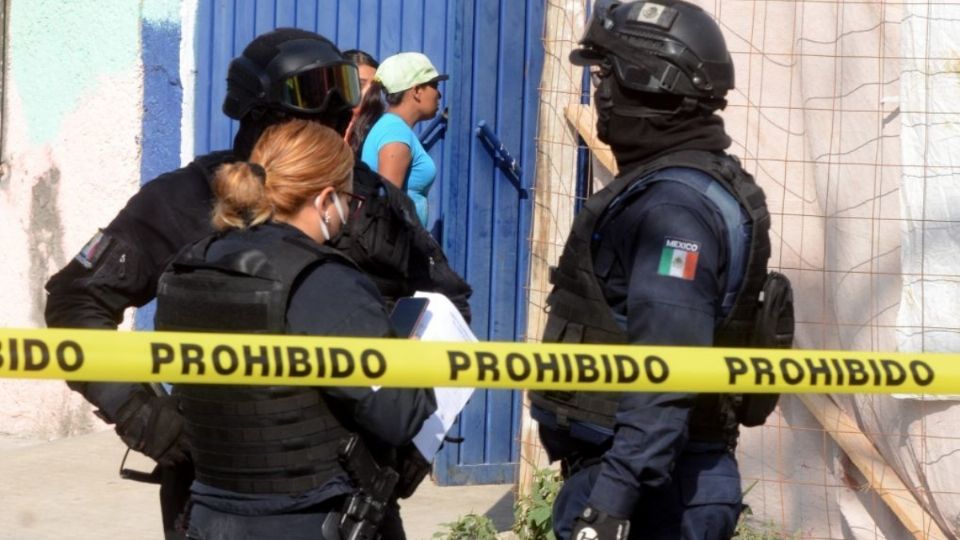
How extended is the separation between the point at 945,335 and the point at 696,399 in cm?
196

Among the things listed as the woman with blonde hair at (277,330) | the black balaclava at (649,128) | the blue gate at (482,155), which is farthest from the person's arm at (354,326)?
the blue gate at (482,155)

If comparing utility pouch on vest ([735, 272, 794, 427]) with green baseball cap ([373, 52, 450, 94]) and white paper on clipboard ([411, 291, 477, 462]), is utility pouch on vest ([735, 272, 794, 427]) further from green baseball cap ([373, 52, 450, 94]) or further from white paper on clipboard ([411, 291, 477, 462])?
green baseball cap ([373, 52, 450, 94])

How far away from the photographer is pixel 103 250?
11.8ft

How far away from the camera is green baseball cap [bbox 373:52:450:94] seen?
239 inches

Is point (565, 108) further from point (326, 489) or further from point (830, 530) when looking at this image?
point (326, 489)

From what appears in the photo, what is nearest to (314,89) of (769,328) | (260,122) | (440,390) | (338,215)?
(260,122)

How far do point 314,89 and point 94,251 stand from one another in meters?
0.67

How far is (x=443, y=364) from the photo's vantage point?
284 centimetres

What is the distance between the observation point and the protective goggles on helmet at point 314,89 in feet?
12.4

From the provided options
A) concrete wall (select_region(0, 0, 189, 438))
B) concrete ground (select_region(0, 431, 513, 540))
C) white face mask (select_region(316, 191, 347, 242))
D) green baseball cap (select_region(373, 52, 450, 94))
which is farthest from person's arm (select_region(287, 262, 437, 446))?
concrete wall (select_region(0, 0, 189, 438))

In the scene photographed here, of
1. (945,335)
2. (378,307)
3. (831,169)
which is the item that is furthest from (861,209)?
(378,307)

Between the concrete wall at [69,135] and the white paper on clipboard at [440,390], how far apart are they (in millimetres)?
4191

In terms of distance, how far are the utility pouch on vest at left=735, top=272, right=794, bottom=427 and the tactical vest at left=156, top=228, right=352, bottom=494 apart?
0.91 m

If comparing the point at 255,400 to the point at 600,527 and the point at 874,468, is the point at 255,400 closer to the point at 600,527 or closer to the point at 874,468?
the point at 600,527
